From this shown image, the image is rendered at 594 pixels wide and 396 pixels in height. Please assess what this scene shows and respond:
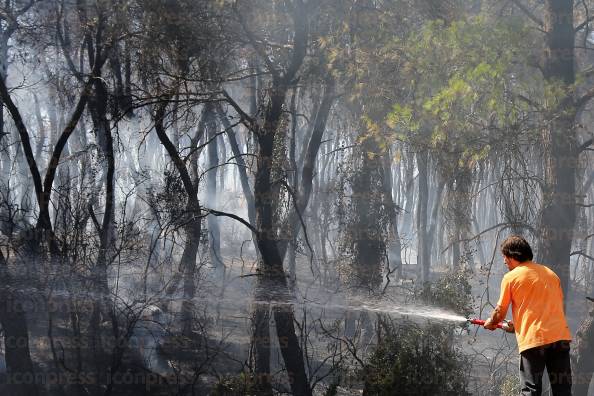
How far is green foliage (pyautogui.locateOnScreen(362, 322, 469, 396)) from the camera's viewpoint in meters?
8.16

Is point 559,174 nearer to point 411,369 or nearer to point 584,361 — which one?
point 584,361

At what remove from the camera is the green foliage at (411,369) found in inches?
321

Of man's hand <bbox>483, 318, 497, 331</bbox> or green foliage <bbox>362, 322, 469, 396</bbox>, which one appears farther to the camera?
green foliage <bbox>362, 322, 469, 396</bbox>

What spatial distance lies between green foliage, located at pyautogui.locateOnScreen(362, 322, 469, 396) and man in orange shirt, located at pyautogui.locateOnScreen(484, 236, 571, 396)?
2.53 metres

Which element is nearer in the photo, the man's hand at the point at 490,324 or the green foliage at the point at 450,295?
the man's hand at the point at 490,324

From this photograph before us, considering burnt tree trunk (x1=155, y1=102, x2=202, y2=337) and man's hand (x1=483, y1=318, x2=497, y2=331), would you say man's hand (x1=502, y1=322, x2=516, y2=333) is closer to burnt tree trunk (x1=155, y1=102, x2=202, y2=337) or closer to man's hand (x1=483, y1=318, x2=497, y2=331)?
man's hand (x1=483, y1=318, x2=497, y2=331)

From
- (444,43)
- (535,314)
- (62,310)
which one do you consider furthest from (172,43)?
(535,314)

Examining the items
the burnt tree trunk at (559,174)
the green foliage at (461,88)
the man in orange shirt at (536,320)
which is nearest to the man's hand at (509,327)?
the man in orange shirt at (536,320)

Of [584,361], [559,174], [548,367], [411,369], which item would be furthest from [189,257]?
[548,367]

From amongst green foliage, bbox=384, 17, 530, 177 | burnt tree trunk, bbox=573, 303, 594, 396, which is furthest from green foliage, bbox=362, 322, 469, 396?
burnt tree trunk, bbox=573, 303, 594, 396

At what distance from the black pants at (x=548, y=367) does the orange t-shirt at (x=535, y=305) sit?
117 mm

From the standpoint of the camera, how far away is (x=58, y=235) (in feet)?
36.9

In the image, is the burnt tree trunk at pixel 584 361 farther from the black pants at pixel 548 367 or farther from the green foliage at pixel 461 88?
the black pants at pixel 548 367

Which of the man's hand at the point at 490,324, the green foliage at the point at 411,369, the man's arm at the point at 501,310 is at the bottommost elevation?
the green foliage at the point at 411,369
